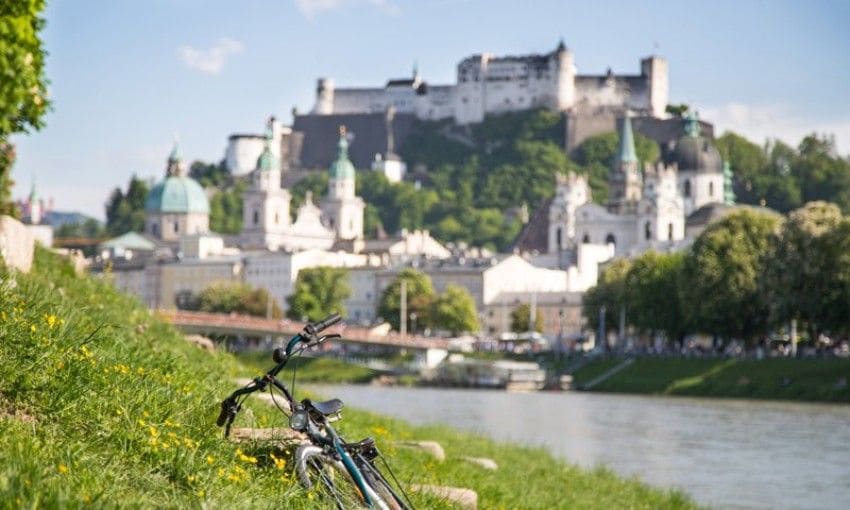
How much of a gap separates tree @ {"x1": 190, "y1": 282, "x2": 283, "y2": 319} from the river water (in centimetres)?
5489

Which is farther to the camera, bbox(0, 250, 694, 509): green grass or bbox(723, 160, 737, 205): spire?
bbox(723, 160, 737, 205): spire

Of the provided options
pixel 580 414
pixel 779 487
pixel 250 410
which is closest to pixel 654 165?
pixel 580 414

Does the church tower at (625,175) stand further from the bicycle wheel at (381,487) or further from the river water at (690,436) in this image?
the bicycle wheel at (381,487)

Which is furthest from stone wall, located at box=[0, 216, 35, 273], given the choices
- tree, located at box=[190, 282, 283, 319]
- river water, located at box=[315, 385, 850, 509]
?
tree, located at box=[190, 282, 283, 319]

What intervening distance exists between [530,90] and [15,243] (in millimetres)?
156861

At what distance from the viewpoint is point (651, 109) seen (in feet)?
559

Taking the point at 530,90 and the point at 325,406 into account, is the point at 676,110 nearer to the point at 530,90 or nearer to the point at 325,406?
the point at 530,90

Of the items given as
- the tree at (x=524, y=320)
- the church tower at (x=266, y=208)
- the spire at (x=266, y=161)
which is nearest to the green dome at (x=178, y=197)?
the church tower at (x=266, y=208)

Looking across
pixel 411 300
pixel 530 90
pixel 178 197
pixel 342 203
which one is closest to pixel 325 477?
pixel 411 300

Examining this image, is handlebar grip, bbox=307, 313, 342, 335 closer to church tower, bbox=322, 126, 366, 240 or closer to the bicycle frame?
the bicycle frame

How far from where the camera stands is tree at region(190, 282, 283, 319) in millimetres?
120375

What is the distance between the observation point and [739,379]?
206 feet

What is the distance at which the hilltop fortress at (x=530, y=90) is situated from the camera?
17112 cm

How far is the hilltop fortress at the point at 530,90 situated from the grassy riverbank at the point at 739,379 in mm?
98538
